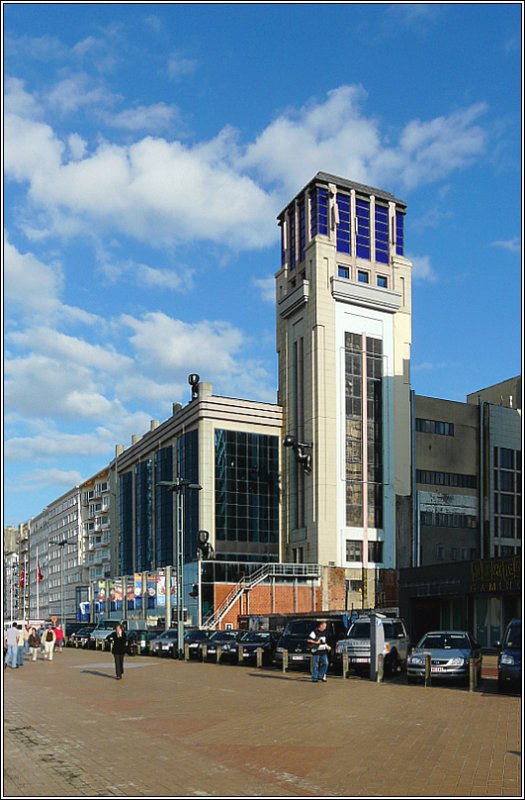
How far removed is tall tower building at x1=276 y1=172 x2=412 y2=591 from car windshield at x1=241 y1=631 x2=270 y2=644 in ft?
116

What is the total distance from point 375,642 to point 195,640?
1617 centimetres

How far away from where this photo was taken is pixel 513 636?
23.9 metres

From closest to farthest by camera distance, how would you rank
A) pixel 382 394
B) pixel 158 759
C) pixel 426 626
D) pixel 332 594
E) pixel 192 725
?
pixel 158 759, pixel 192 725, pixel 426 626, pixel 332 594, pixel 382 394

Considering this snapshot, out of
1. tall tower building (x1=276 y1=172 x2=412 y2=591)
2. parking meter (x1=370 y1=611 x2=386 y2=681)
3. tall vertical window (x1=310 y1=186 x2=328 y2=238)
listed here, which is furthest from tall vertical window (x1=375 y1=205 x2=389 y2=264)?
parking meter (x1=370 y1=611 x2=386 y2=681)

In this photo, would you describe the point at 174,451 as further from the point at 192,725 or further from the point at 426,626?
the point at 192,725

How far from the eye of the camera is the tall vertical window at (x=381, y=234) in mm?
80188

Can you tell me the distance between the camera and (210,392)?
77.4m

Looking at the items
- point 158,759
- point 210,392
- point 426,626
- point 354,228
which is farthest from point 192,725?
point 354,228

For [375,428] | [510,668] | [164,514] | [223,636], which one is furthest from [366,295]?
[510,668]

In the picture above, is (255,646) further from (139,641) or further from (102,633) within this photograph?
(102,633)

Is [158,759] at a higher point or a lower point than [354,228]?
lower

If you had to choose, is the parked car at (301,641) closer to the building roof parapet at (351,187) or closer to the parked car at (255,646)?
the parked car at (255,646)

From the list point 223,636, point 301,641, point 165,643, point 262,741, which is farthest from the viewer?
point 165,643

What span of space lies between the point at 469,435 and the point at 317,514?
53.1 feet
